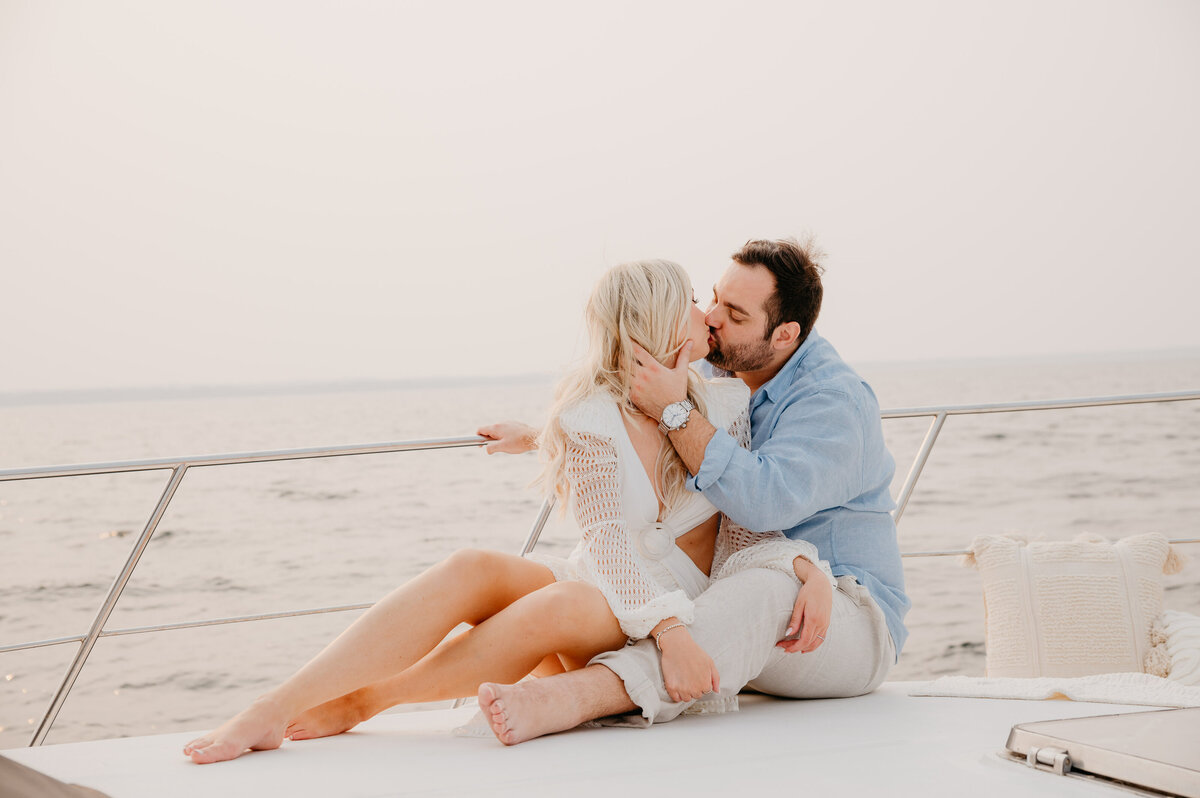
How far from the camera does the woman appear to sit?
50.9 inches

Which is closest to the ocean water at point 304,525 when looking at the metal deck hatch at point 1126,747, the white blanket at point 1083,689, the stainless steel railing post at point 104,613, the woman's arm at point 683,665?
the stainless steel railing post at point 104,613

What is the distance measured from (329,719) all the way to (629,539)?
516 millimetres

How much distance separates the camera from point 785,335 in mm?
1774

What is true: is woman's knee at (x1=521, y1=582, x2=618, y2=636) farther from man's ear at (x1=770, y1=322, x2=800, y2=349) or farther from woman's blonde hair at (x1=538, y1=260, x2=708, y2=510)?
man's ear at (x1=770, y1=322, x2=800, y2=349)

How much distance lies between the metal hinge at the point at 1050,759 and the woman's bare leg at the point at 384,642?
28.9 inches

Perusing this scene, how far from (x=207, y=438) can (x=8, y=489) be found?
2979mm

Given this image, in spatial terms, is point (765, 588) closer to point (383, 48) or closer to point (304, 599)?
point (304, 599)

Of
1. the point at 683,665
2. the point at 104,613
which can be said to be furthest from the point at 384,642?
the point at 104,613

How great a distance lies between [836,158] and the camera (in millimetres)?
9594

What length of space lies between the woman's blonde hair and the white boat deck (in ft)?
1.30

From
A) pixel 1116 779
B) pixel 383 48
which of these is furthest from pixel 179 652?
pixel 383 48

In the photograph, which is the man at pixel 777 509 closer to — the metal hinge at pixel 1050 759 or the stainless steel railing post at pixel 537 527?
the metal hinge at pixel 1050 759

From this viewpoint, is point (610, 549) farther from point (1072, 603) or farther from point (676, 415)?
point (1072, 603)

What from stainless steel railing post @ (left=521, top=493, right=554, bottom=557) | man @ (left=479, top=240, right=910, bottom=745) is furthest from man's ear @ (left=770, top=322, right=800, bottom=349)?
stainless steel railing post @ (left=521, top=493, right=554, bottom=557)
